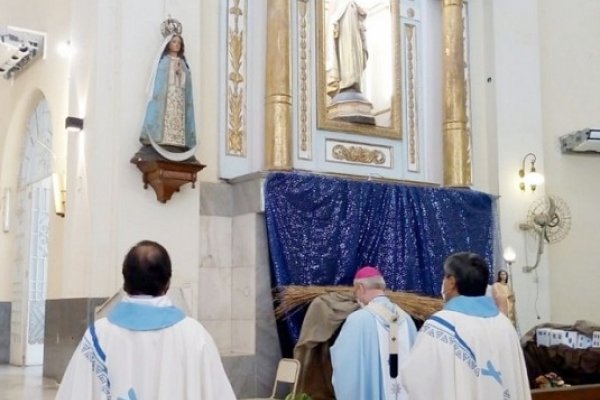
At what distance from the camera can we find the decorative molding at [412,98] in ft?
29.3

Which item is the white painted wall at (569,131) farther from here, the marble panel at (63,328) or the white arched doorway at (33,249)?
the white arched doorway at (33,249)

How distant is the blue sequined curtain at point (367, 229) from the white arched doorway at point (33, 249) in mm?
3848

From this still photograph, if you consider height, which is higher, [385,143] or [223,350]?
[385,143]

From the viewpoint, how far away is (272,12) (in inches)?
312

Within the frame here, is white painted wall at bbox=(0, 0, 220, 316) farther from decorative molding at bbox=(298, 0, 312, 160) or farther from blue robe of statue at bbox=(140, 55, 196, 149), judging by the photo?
decorative molding at bbox=(298, 0, 312, 160)

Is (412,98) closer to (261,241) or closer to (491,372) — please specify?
(261,241)

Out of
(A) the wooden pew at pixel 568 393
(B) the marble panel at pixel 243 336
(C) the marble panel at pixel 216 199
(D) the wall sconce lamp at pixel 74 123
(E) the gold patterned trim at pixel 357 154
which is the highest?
(D) the wall sconce lamp at pixel 74 123

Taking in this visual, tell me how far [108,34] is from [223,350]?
3104 millimetres

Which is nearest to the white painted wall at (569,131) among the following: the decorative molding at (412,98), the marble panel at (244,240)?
the decorative molding at (412,98)

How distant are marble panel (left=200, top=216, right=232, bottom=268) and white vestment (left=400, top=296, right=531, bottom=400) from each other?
3998 millimetres

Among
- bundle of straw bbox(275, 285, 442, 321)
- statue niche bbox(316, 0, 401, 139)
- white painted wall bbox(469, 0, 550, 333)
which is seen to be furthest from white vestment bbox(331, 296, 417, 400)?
white painted wall bbox(469, 0, 550, 333)

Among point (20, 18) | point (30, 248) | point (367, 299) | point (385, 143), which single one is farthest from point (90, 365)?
point (20, 18)

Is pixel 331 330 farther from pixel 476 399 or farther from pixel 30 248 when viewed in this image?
pixel 30 248

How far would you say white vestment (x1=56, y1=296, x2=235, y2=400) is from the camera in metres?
2.79
